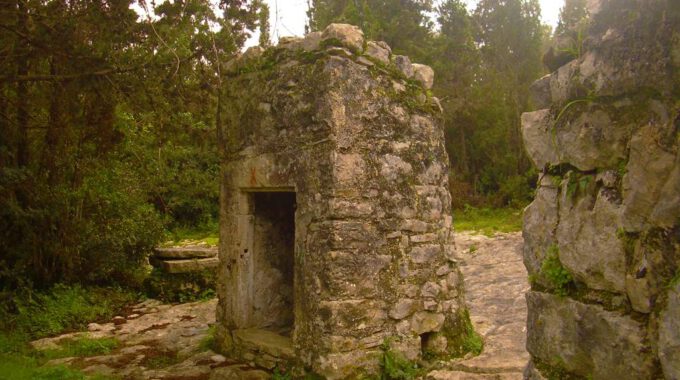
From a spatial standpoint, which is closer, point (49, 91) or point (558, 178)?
→ point (558, 178)

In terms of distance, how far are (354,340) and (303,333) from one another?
0.49m

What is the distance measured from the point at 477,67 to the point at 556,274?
16.3 m

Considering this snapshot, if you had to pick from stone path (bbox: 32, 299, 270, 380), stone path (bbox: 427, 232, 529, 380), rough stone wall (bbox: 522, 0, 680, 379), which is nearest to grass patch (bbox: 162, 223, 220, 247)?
stone path (bbox: 32, 299, 270, 380)

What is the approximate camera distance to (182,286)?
909cm

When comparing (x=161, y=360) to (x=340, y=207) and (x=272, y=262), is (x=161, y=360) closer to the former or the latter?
(x=272, y=262)

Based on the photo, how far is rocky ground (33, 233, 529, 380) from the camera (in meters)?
4.95

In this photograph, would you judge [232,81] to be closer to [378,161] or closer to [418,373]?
[378,161]

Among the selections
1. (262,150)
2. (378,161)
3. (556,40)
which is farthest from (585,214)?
(262,150)

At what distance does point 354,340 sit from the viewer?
15.1 ft

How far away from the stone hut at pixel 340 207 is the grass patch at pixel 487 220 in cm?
694

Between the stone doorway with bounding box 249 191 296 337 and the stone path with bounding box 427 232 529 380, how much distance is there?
2.04 m

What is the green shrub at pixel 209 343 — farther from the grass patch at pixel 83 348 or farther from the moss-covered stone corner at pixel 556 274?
the moss-covered stone corner at pixel 556 274

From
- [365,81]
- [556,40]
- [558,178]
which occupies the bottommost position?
[558,178]

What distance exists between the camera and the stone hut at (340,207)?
4.62 m
